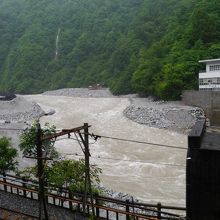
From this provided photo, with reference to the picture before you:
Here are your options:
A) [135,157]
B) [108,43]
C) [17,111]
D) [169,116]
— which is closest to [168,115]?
[169,116]

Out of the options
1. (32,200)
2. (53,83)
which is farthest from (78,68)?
(32,200)

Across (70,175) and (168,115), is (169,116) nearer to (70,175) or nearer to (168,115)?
(168,115)

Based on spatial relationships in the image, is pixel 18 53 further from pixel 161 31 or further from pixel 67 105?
pixel 67 105

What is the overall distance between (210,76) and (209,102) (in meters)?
5.08

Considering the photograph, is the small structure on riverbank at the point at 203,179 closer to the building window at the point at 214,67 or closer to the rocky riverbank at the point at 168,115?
the rocky riverbank at the point at 168,115

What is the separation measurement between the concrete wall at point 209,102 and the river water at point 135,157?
6416mm

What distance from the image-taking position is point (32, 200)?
45.7 ft

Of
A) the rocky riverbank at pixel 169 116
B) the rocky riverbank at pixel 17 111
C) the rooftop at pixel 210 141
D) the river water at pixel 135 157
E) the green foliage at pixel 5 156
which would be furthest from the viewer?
the rocky riverbank at pixel 17 111

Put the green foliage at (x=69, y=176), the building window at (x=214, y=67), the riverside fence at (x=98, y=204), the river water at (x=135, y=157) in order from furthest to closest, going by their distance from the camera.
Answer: the building window at (x=214, y=67)
the river water at (x=135, y=157)
the green foliage at (x=69, y=176)
the riverside fence at (x=98, y=204)

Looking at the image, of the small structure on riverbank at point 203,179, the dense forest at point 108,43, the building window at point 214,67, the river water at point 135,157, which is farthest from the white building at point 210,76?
the small structure on riverbank at point 203,179

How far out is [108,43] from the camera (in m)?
95.8

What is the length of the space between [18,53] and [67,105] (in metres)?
54.0

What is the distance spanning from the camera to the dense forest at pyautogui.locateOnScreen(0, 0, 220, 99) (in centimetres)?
5347

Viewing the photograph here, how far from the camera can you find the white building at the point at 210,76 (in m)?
43.2
